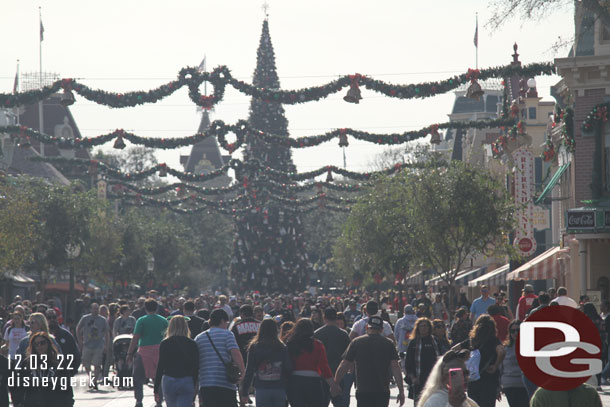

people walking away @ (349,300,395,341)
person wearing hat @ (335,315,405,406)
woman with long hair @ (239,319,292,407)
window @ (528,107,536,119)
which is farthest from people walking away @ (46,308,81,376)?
window @ (528,107,536,119)

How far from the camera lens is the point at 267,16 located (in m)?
74.7

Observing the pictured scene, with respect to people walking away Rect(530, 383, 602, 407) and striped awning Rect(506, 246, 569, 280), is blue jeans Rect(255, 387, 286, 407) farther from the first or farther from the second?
striped awning Rect(506, 246, 569, 280)

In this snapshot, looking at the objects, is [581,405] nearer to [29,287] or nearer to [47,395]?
[47,395]

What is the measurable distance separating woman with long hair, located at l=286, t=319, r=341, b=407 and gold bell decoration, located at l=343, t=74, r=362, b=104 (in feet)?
50.6

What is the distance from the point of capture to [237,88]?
2934 cm

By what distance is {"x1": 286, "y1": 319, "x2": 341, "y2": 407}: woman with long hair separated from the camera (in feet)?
41.5

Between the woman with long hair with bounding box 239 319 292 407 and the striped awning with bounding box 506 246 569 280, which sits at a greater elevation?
the woman with long hair with bounding box 239 319 292 407

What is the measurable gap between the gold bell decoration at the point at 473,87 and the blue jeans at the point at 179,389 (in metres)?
14.8

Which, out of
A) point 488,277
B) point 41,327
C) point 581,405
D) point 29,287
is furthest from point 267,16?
point 581,405

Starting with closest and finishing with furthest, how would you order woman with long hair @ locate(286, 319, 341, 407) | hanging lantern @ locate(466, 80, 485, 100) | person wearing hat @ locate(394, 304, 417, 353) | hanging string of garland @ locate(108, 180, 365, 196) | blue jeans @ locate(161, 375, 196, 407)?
woman with long hair @ locate(286, 319, 341, 407), blue jeans @ locate(161, 375, 196, 407), person wearing hat @ locate(394, 304, 417, 353), hanging lantern @ locate(466, 80, 485, 100), hanging string of garland @ locate(108, 180, 365, 196)

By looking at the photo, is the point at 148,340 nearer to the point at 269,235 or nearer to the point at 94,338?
the point at 94,338

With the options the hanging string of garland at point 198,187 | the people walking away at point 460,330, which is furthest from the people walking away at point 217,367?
the hanging string of garland at point 198,187

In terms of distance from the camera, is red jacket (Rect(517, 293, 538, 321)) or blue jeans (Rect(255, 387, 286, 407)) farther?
red jacket (Rect(517, 293, 538, 321))

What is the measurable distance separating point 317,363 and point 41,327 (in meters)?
3.47
